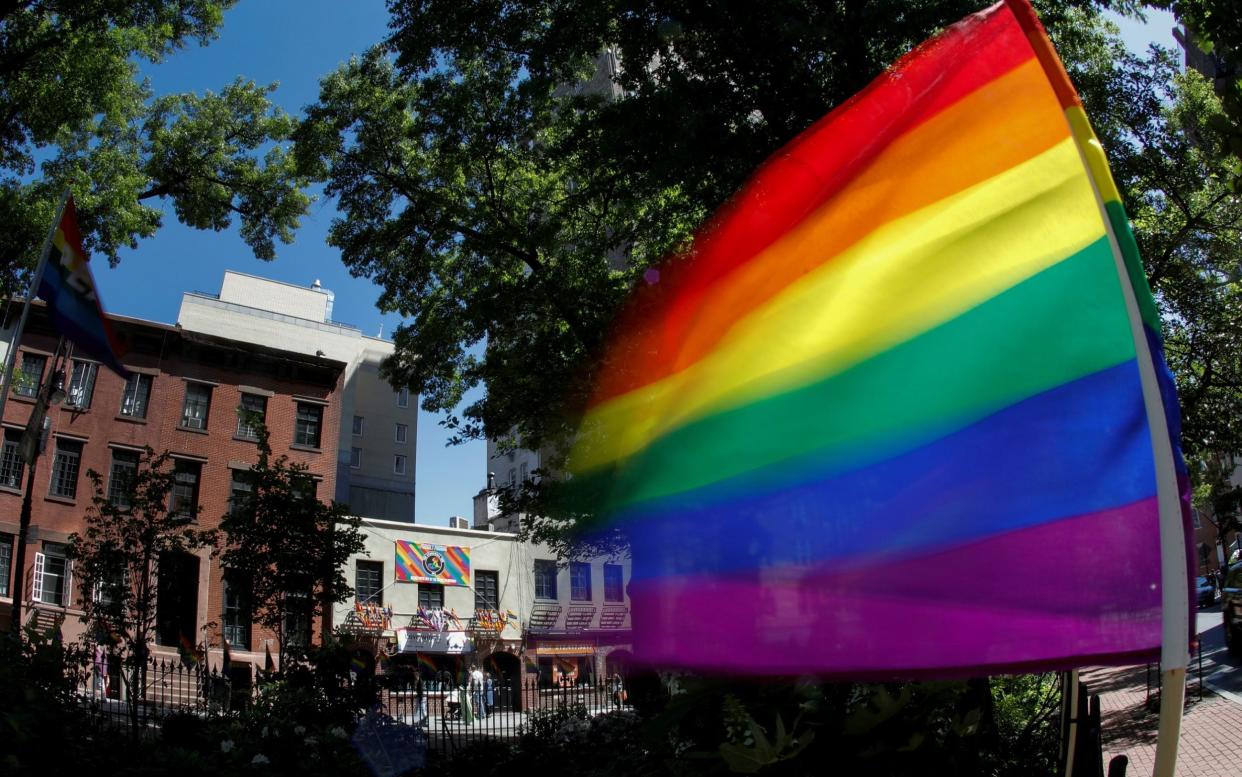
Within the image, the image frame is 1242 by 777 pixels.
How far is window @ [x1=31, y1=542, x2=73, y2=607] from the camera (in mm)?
29547

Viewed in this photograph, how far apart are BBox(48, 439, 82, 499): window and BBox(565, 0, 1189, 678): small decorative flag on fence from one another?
35356 mm

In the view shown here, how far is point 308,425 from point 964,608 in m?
39.2

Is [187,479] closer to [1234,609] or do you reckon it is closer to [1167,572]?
[1234,609]

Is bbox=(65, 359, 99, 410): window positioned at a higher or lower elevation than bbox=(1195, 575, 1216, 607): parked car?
higher

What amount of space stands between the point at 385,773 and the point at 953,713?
630 cm

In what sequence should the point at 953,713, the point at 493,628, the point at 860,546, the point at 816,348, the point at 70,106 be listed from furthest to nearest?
1. the point at 493,628
2. the point at 70,106
3. the point at 953,713
4. the point at 816,348
5. the point at 860,546

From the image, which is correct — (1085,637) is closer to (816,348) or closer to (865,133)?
(816,348)

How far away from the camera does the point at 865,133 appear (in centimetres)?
247

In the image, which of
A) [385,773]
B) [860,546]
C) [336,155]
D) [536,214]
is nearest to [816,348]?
[860,546]

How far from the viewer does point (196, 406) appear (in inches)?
1423

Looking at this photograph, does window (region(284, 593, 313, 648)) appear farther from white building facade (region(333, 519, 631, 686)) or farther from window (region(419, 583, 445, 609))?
window (region(419, 583, 445, 609))

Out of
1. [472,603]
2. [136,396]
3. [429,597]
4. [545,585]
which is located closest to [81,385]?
[136,396]

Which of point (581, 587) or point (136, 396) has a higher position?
point (136, 396)

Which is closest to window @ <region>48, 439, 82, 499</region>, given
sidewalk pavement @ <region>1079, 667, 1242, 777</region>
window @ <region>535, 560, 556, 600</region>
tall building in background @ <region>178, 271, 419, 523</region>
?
tall building in background @ <region>178, 271, 419, 523</region>
